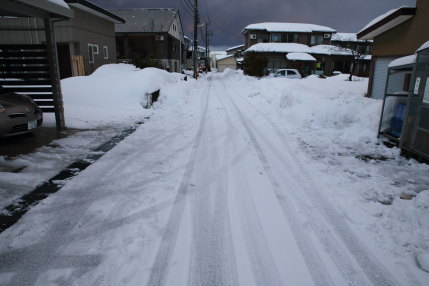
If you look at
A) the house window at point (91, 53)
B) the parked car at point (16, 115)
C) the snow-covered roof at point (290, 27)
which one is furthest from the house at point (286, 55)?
the parked car at point (16, 115)

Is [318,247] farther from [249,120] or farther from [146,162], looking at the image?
[249,120]

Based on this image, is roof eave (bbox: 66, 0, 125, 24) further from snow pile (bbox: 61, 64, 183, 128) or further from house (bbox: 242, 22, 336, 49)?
house (bbox: 242, 22, 336, 49)

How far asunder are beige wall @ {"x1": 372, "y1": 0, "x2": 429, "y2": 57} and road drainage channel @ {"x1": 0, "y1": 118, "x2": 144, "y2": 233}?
11.8 meters

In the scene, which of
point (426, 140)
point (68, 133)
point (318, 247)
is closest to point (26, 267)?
point (318, 247)

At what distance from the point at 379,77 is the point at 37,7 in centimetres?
1448

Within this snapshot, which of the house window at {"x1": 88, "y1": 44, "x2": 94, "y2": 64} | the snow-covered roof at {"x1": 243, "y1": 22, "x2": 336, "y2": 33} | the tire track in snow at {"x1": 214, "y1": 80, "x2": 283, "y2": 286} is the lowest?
the tire track in snow at {"x1": 214, "y1": 80, "x2": 283, "y2": 286}

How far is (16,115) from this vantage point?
611 cm

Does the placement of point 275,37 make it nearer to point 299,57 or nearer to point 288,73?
point 299,57

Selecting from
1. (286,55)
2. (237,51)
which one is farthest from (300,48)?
(237,51)

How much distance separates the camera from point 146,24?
36.4 m

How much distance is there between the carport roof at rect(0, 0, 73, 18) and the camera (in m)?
5.73

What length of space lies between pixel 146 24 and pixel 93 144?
33.9 meters

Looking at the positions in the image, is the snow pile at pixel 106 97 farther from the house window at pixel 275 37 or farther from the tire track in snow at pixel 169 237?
the house window at pixel 275 37

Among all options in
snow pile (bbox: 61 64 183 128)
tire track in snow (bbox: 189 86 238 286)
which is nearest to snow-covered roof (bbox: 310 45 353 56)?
snow pile (bbox: 61 64 183 128)
